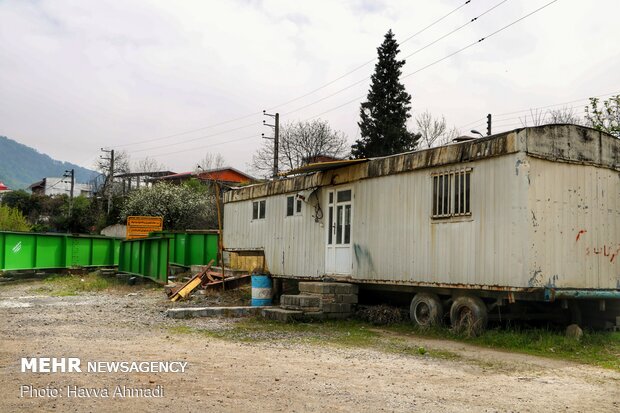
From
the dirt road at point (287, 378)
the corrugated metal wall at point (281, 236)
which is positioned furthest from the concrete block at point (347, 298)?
the dirt road at point (287, 378)

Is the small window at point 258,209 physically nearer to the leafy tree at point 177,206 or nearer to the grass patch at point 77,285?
the grass patch at point 77,285

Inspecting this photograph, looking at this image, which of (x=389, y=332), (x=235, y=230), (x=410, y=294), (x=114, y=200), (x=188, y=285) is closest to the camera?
(x=389, y=332)

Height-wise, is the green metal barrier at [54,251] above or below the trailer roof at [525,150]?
below

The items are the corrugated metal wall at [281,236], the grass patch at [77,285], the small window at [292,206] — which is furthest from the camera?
the grass patch at [77,285]

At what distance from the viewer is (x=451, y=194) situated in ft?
37.1

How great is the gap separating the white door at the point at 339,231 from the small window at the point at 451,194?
2.96m

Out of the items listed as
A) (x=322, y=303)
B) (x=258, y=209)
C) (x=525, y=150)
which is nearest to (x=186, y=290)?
(x=258, y=209)

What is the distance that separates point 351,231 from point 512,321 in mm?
4292

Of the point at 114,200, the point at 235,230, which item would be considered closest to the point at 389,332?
the point at 235,230

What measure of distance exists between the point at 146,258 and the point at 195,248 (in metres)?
3.11

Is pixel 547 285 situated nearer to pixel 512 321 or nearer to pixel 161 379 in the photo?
pixel 512 321

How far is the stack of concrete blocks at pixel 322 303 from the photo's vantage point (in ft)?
42.7

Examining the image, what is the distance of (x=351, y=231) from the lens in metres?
14.1

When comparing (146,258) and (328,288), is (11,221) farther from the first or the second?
(328,288)
